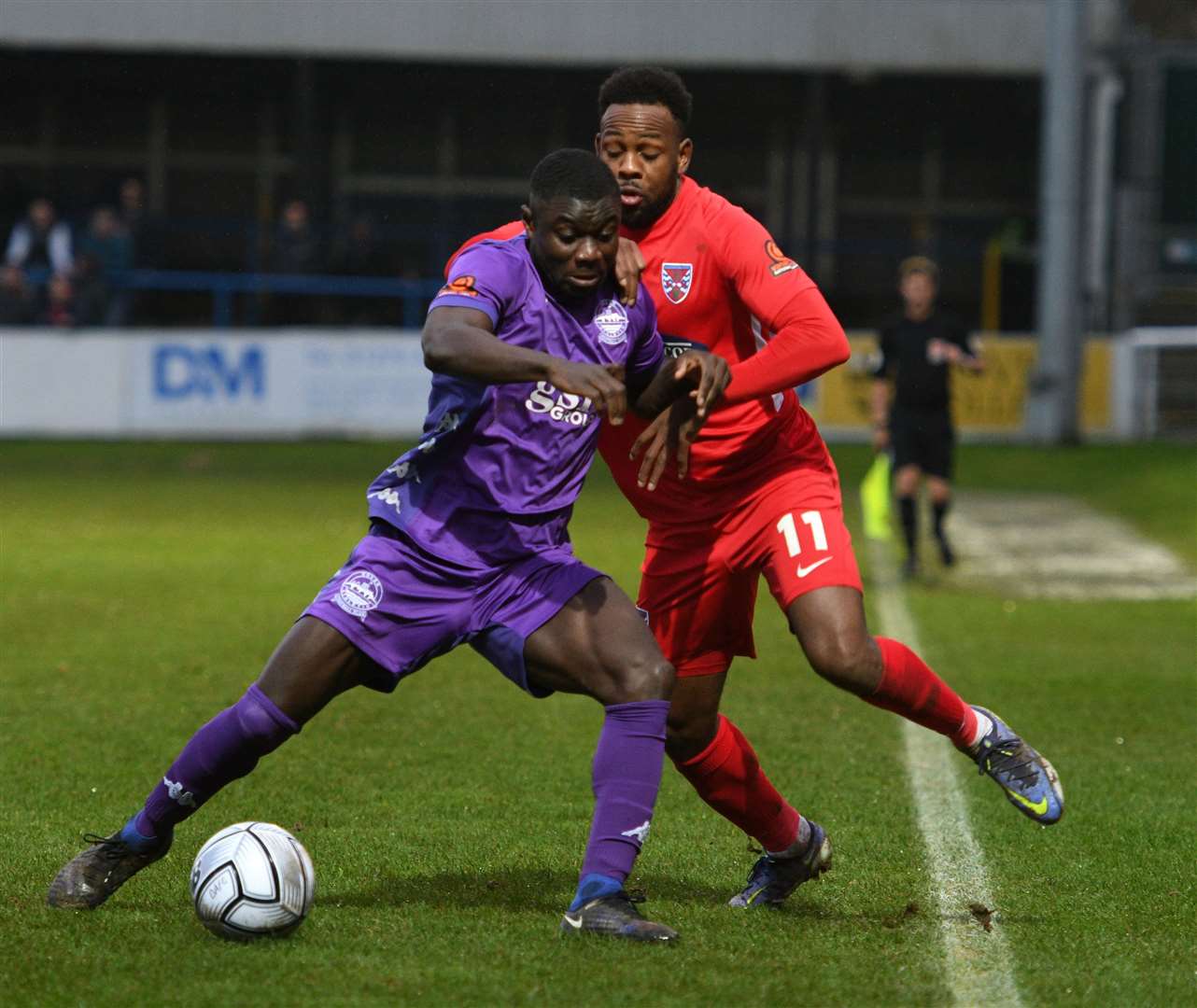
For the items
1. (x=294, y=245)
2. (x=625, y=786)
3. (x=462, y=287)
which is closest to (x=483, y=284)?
(x=462, y=287)

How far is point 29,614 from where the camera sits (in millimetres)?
11477

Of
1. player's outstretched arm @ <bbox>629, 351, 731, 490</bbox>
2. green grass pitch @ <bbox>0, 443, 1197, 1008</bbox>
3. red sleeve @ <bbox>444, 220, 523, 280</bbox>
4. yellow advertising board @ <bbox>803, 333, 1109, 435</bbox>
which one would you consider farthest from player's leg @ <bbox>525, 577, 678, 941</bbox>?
yellow advertising board @ <bbox>803, 333, 1109, 435</bbox>

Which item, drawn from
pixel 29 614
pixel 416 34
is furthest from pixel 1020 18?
pixel 29 614

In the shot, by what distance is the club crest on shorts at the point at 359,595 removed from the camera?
198 inches

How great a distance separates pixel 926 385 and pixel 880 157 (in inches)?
823

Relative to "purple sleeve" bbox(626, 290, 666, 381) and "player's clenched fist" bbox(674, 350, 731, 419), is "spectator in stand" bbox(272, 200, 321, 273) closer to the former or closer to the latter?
"purple sleeve" bbox(626, 290, 666, 381)

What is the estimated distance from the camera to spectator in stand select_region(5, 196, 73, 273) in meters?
26.0

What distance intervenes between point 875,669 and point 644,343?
1.09 meters

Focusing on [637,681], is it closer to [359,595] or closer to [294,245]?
[359,595]

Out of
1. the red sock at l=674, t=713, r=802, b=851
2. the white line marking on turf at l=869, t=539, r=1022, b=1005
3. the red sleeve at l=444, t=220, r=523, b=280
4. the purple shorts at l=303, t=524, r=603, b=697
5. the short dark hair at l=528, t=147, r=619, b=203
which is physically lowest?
the white line marking on turf at l=869, t=539, r=1022, b=1005

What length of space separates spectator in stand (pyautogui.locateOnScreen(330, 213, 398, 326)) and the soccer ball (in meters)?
21.9

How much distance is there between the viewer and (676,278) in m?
5.56

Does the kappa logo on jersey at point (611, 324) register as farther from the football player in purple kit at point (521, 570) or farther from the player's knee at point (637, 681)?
the player's knee at point (637, 681)

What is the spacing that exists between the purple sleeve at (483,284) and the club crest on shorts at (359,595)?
72 centimetres
